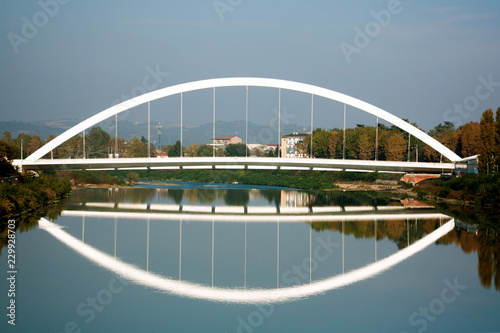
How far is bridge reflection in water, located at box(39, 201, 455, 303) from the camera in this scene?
11.6 meters

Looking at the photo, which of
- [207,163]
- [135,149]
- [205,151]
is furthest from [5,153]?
[205,151]

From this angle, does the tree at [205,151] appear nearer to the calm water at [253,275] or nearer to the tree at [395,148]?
the tree at [395,148]

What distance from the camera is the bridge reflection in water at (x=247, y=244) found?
37.9 ft

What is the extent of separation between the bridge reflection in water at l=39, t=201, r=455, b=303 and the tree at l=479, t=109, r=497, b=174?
644 centimetres

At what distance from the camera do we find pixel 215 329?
30.5ft

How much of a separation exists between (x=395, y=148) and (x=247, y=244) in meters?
27.2

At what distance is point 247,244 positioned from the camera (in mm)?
16953

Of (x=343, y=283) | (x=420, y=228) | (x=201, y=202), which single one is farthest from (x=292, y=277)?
(x=201, y=202)

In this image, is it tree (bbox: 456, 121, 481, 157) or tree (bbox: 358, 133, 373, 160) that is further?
tree (bbox: 358, 133, 373, 160)

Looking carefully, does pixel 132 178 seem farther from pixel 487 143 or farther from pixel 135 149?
pixel 487 143

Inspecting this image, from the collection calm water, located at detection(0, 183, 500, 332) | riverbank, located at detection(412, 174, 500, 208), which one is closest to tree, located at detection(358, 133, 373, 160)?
riverbank, located at detection(412, 174, 500, 208)

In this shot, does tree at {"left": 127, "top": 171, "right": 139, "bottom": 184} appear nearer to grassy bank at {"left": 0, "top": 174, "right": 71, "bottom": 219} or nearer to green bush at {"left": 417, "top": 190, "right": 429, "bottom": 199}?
grassy bank at {"left": 0, "top": 174, "right": 71, "bottom": 219}

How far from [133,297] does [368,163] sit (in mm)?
21099

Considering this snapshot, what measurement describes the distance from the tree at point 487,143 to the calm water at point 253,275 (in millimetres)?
8587
